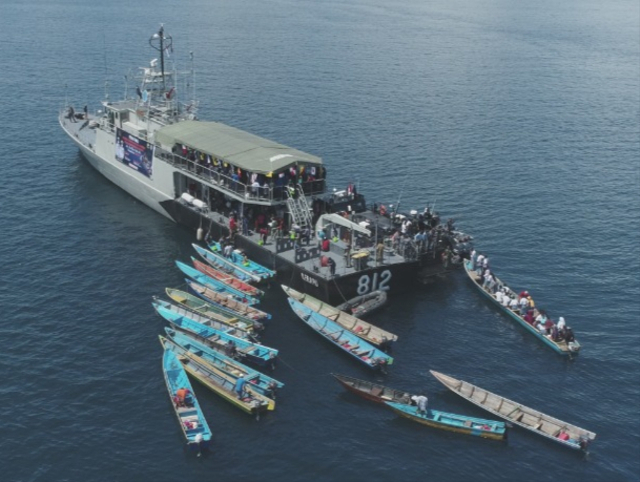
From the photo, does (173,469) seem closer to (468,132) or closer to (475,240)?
(475,240)

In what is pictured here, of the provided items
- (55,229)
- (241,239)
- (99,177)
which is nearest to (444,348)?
(241,239)

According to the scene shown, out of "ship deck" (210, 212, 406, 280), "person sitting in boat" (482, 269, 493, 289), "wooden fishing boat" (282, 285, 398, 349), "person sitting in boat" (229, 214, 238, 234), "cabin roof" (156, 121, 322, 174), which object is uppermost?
"cabin roof" (156, 121, 322, 174)

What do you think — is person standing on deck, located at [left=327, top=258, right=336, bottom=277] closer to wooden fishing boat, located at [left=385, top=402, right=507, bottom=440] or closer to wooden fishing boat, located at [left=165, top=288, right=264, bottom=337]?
wooden fishing boat, located at [left=165, top=288, right=264, bottom=337]

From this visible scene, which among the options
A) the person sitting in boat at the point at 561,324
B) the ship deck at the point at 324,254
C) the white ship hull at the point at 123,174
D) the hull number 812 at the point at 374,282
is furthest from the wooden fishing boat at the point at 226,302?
the person sitting in boat at the point at 561,324

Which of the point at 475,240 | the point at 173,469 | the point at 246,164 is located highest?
the point at 246,164

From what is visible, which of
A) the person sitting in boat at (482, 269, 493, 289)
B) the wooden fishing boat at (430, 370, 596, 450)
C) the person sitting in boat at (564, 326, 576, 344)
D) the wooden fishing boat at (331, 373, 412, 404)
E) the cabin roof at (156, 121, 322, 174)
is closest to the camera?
the wooden fishing boat at (430, 370, 596, 450)

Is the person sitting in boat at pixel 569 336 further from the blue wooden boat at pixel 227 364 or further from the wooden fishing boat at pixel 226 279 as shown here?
the wooden fishing boat at pixel 226 279

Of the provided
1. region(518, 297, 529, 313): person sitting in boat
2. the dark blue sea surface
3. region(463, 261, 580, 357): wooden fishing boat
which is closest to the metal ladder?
the dark blue sea surface
